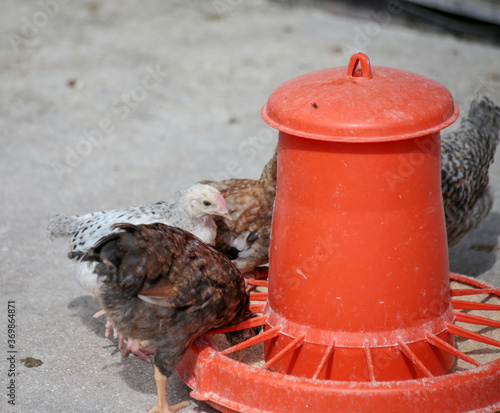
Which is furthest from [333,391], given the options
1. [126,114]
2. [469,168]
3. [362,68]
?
[126,114]

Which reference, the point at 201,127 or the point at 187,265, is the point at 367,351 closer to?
the point at 187,265

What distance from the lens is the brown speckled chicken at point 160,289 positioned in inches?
102

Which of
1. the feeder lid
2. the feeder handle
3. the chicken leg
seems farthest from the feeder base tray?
the feeder handle

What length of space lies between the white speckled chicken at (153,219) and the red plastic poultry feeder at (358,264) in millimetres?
693

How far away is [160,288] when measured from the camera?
2.67 metres

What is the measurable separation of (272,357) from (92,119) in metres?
4.12

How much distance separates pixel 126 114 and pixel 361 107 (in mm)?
4408

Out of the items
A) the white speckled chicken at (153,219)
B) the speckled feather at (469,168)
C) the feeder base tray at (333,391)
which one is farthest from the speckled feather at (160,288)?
the speckled feather at (469,168)

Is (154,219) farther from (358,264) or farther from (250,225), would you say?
(358,264)

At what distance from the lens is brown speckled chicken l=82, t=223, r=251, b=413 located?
259cm

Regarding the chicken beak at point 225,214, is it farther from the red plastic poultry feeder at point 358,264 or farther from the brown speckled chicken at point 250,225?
the red plastic poultry feeder at point 358,264

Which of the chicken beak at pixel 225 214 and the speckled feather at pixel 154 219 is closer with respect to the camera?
the speckled feather at pixel 154 219

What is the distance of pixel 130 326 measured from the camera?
2.69 m

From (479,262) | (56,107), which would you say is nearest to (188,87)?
(56,107)
